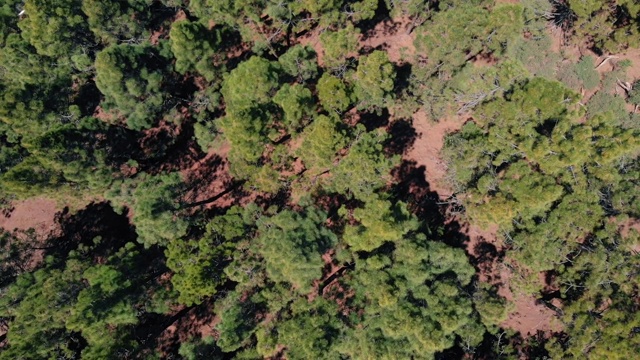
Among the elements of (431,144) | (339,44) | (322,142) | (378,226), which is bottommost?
(378,226)

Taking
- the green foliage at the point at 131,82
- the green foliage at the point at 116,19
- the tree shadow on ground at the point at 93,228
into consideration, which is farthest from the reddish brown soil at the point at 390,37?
the tree shadow on ground at the point at 93,228

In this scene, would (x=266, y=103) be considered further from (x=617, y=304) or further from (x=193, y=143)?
(x=617, y=304)

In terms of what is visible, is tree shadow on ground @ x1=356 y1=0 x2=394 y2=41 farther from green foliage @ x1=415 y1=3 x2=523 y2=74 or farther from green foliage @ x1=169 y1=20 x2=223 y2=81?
green foliage @ x1=169 y1=20 x2=223 y2=81

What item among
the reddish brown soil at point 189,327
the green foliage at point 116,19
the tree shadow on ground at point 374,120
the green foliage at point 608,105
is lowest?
the green foliage at point 608,105

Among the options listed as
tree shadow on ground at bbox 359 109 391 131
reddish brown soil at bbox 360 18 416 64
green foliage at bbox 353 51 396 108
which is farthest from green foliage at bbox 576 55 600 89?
green foliage at bbox 353 51 396 108

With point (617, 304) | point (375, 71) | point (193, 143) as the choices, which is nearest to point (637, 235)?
point (617, 304)

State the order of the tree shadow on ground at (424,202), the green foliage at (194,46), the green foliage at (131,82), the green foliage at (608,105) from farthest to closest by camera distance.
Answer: the tree shadow on ground at (424,202), the green foliage at (608,105), the green foliage at (194,46), the green foliage at (131,82)

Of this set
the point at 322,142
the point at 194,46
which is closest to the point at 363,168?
the point at 322,142

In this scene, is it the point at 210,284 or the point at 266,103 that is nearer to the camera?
the point at 210,284

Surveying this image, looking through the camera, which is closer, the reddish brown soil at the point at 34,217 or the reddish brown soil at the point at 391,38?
the reddish brown soil at the point at 391,38

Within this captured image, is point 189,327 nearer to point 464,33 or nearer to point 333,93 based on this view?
point 333,93

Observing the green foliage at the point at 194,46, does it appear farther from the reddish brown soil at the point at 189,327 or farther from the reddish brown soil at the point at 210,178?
the reddish brown soil at the point at 189,327
